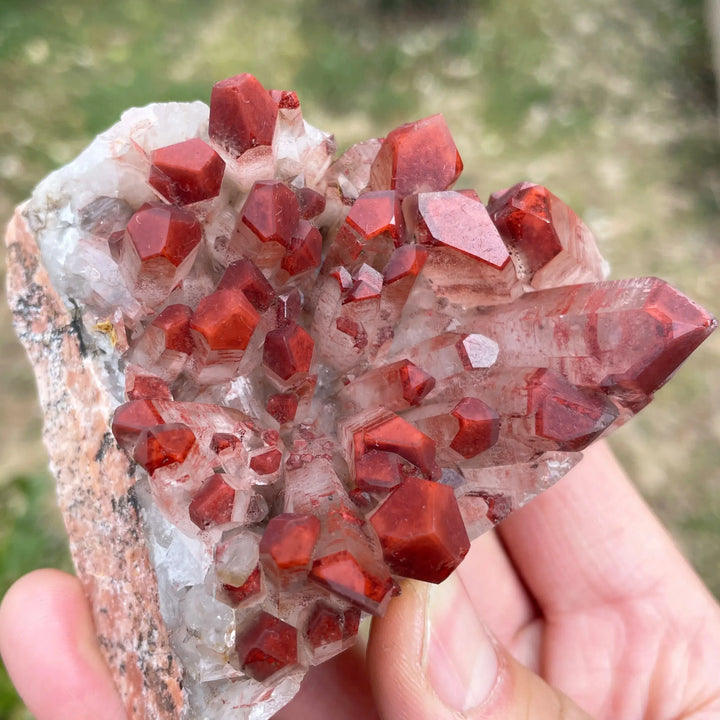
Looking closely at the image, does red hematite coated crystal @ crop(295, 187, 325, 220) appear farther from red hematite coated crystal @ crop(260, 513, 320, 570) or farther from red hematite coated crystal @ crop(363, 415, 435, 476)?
red hematite coated crystal @ crop(260, 513, 320, 570)

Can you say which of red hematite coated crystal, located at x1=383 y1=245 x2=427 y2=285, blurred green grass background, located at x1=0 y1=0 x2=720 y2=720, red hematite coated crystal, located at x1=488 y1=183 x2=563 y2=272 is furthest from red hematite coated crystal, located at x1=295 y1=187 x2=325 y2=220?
blurred green grass background, located at x1=0 y1=0 x2=720 y2=720

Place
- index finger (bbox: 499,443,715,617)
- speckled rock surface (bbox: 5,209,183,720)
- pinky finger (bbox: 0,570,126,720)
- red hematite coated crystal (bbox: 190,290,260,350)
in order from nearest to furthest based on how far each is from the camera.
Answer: red hematite coated crystal (bbox: 190,290,260,350), speckled rock surface (bbox: 5,209,183,720), pinky finger (bbox: 0,570,126,720), index finger (bbox: 499,443,715,617)

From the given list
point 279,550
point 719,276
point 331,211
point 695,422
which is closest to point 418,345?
point 331,211

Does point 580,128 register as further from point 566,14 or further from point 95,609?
point 95,609

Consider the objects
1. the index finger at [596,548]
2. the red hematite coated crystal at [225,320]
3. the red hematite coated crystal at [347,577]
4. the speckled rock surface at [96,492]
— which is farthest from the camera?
the index finger at [596,548]

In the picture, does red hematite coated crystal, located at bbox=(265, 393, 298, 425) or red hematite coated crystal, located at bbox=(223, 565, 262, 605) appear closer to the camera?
red hematite coated crystal, located at bbox=(223, 565, 262, 605)

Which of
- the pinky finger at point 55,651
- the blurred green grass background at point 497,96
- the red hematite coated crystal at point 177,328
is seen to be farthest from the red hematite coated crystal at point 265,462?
the blurred green grass background at point 497,96

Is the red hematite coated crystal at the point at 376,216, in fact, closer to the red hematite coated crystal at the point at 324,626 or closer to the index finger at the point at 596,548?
the red hematite coated crystal at the point at 324,626

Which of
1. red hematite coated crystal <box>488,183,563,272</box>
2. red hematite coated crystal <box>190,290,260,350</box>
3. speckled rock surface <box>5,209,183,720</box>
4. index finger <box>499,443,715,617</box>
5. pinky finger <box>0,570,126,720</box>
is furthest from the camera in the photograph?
index finger <box>499,443,715,617</box>
